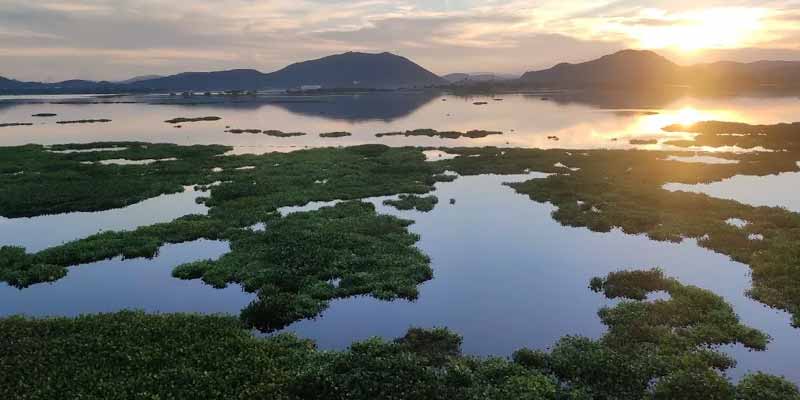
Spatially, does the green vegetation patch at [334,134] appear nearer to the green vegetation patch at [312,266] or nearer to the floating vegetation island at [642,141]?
the floating vegetation island at [642,141]

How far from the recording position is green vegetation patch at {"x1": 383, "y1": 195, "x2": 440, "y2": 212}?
137 ft

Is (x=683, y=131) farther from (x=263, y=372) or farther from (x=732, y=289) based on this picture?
(x=263, y=372)

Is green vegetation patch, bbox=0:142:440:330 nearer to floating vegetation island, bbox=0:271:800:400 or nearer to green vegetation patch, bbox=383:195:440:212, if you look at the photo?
green vegetation patch, bbox=383:195:440:212

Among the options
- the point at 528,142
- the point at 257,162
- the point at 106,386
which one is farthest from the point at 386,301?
the point at 528,142

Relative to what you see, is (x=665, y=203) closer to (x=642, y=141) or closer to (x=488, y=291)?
(x=488, y=291)

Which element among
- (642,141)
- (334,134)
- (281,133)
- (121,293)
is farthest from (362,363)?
(281,133)

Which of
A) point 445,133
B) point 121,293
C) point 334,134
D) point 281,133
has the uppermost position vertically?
point 445,133

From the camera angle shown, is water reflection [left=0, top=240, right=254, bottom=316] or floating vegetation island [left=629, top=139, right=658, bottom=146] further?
floating vegetation island [left=629, top=139, right=658, bottom=146]

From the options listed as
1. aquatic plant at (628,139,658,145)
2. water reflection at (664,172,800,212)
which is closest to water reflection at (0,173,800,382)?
water reflection at (664,172,800,212)

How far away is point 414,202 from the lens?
4328 cm

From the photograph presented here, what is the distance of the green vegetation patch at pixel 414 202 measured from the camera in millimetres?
41906

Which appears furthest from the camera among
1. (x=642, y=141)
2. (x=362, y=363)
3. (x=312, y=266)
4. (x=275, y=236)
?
(x=642, y=141)

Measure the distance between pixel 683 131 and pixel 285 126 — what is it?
89.2 m

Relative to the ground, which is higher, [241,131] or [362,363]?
[241,131]
